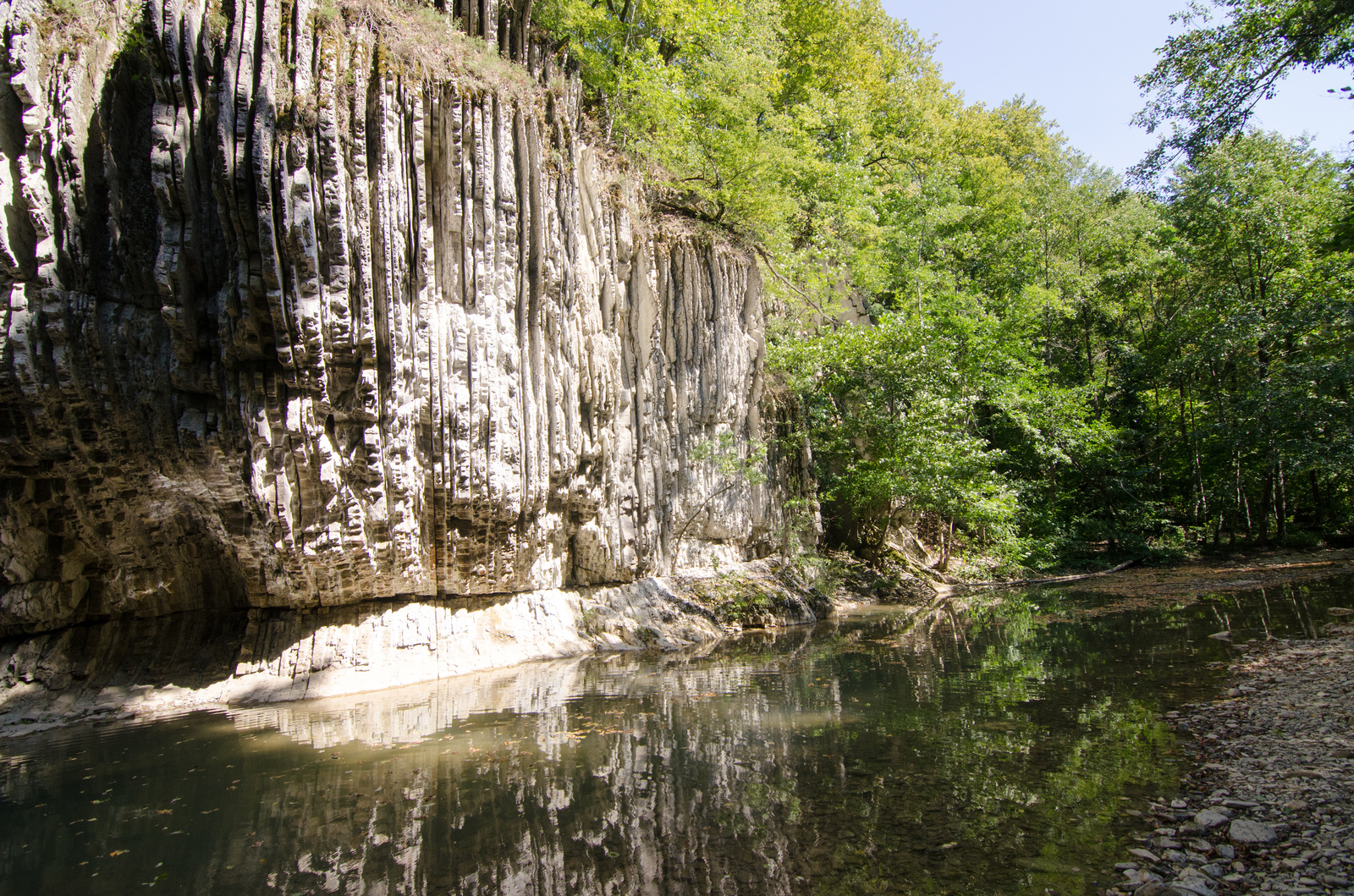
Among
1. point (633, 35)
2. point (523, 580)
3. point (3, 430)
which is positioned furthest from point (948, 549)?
point (3, 430)

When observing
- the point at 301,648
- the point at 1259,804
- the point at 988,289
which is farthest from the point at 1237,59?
the point at 988,289

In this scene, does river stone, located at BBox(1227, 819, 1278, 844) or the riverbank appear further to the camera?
the riverbank

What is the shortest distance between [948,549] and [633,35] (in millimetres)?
17649

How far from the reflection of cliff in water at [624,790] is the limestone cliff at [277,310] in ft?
9.55

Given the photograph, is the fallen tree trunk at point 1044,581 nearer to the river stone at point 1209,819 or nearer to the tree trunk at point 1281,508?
the tree trunk at point 1281,508

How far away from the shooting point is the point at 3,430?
8.73 m

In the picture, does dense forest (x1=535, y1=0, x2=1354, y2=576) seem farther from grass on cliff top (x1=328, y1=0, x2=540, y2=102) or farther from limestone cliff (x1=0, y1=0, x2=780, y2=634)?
limestone cliff (x1=0, y1=0, x2=780, y2=634)

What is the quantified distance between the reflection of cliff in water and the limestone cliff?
115 inches

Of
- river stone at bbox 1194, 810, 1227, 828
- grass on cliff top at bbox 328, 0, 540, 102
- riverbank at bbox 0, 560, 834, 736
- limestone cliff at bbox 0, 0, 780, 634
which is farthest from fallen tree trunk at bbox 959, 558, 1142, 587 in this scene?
grass on cliff top at bbox 328, 0, 540, 102

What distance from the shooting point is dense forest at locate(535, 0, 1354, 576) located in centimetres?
1908

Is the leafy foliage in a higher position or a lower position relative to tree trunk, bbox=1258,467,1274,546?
higher

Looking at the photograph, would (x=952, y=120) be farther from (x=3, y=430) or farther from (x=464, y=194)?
(x=3, y=430)

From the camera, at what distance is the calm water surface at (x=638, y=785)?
14.0ft

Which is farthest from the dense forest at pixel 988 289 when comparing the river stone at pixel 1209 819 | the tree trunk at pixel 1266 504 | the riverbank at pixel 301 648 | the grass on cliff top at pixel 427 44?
the river stone at pixel 1209 819
